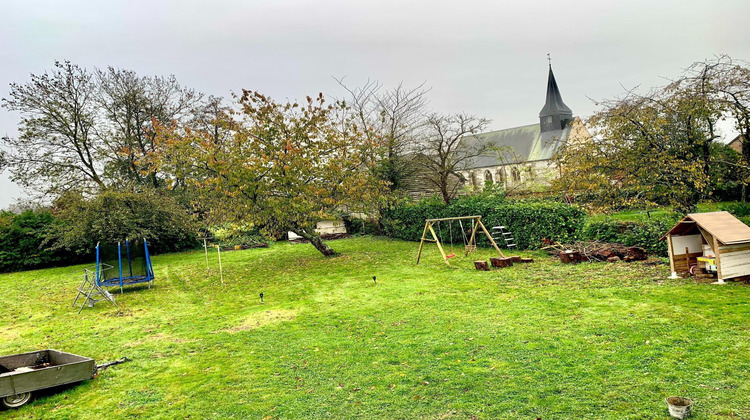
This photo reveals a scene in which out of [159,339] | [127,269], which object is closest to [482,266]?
[159,339]

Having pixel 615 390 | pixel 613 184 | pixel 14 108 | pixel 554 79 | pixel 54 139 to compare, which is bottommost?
pixel 615 390

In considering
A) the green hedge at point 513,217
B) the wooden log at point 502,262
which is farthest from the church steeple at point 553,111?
the wooden log at point 502,262

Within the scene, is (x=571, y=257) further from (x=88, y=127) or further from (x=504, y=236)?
(x=88, y=127)

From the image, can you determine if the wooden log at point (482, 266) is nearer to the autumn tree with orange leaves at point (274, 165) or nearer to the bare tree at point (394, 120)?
the autumn tree with orange leaves at point (274, 165)

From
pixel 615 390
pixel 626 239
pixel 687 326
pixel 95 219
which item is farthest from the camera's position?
pixel 95 219

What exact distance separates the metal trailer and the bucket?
270 inches

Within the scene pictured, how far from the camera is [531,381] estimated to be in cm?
491

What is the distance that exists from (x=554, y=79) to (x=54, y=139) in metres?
57.7

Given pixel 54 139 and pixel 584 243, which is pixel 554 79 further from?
pixel 54 139

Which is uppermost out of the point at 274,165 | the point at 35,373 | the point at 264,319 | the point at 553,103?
the point at 553,103

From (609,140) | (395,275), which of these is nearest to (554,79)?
(609,140)

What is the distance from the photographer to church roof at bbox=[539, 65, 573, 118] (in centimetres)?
5756

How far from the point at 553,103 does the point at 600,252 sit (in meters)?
52.1

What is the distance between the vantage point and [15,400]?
17.1ft
